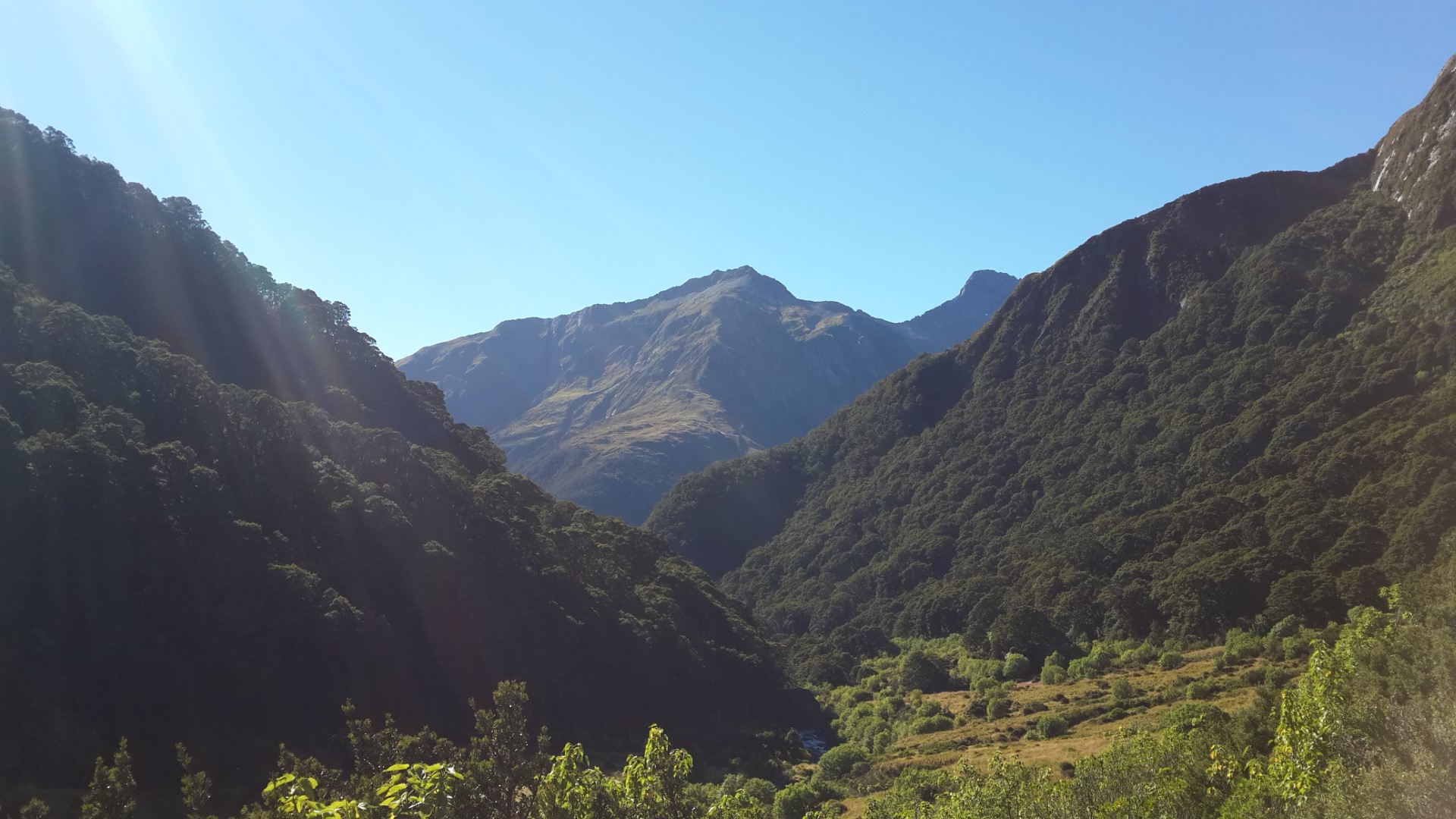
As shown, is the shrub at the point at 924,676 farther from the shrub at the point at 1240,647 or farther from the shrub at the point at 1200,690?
the shrub at the point at 1200,690

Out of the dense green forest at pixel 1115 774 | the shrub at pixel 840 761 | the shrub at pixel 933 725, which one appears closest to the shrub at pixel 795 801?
the shrub at pixel 840 761

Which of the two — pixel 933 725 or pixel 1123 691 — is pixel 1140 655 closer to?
pixel 1123 691

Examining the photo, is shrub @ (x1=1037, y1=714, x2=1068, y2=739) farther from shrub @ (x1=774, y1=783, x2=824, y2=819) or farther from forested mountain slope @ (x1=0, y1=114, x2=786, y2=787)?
forested mountain slope @ (x1=0, y1=114, x2=786, y2=787)

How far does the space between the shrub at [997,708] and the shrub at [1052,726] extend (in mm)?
5759

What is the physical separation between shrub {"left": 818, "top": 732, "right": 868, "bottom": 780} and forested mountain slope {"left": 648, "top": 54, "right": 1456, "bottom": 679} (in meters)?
25.4

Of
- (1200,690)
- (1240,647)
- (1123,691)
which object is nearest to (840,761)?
(1123,691)

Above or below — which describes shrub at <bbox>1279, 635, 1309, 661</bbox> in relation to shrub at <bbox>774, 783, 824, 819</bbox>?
below

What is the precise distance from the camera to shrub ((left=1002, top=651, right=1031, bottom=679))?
205 ft

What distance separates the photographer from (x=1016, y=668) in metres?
62.6

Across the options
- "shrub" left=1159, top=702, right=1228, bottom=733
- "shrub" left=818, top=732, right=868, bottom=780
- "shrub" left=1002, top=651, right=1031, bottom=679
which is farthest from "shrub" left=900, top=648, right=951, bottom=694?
"shrub" left=1159, top=702, right=1228, bottom=733

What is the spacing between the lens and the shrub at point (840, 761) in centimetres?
4397

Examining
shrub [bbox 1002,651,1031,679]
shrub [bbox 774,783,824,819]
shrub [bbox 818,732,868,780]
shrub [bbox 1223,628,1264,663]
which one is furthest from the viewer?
shrub [bbox 1002,651,1031,679]

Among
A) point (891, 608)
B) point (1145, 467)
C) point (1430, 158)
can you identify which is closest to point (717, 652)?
point (891, 608)

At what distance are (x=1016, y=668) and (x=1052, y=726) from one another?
18.8 metres
